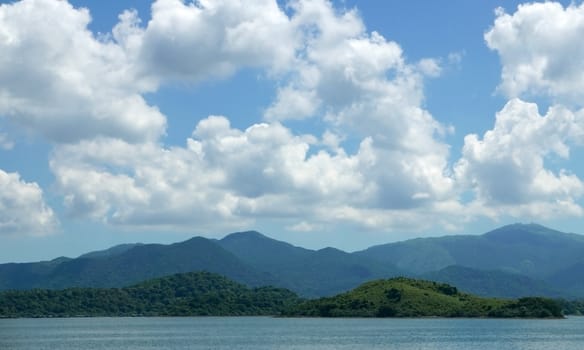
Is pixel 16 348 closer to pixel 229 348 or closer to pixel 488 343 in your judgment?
pixel 229 348

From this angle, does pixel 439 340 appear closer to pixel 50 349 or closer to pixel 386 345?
pixel 386 345

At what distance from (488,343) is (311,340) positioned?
41.3m

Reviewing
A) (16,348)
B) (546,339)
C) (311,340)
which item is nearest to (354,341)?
(311,340)

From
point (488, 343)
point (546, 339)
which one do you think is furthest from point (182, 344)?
point (546, 339)

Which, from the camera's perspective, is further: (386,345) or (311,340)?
(311,340)

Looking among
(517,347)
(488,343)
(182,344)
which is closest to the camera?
(517,347)

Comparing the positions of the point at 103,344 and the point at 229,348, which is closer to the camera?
the point at 229,348

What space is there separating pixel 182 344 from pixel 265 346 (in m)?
22.4

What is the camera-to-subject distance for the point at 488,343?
578ft

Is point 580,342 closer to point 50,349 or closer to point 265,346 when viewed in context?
point 265,346

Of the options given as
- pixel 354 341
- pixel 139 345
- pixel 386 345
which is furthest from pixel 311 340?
pixel 139 345

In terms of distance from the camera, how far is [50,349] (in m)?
176

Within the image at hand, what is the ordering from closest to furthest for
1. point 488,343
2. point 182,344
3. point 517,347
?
point 517,347, point 488,343, point 182,344

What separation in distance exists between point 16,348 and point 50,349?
7.41 metres
